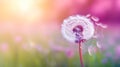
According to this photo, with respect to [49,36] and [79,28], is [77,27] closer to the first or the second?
[79,28]

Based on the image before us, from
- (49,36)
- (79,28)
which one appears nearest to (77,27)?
(79,28)

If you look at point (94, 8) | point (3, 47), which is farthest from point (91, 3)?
point (3, 47)

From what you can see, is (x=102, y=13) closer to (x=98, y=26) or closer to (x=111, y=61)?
(x=98, y=26)
